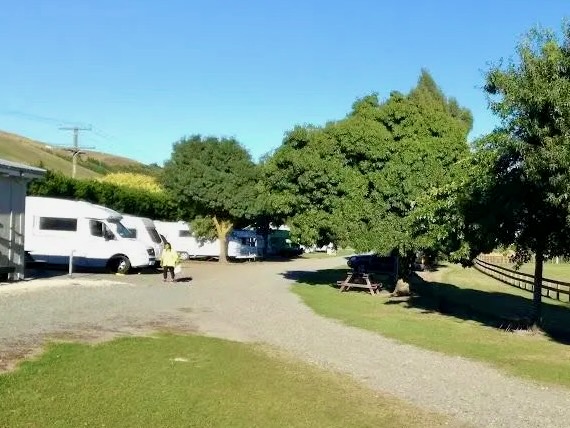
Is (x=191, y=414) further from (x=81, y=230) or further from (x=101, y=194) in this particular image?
(x=101, y=194)

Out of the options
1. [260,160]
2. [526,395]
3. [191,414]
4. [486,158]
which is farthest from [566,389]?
[260,160]

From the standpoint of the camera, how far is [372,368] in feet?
34.2

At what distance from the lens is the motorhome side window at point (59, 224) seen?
1119 inches

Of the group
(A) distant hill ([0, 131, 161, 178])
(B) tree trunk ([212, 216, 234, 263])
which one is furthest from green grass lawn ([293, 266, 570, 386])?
(A) distant hill ([0, 131, 161, 178])

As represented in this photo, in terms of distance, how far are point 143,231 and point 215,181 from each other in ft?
38.5

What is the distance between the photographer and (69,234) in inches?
1120

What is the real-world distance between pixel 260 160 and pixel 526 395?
39694mm

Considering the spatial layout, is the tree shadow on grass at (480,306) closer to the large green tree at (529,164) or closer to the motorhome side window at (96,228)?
the large green tree at (529,164)

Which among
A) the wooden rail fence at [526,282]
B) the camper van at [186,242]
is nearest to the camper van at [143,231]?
the camper van at [186,242]

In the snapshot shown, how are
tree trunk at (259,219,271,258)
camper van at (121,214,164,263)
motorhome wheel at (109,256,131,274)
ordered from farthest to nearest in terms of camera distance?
tree trunk at (259,219,271,258), camper van at (121,214,164,263), motorhome wheel at (109,256,131,274)

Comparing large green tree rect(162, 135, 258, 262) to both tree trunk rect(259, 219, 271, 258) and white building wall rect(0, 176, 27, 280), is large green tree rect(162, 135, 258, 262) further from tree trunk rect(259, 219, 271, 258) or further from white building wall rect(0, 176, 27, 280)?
white building wall rect(0, 176, 27, 280)

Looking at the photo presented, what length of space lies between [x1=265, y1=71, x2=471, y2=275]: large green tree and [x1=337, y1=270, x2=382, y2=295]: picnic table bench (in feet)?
4.31

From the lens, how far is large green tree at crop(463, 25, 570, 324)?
38.7 feet

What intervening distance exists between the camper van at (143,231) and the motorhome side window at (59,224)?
11.3 ft
